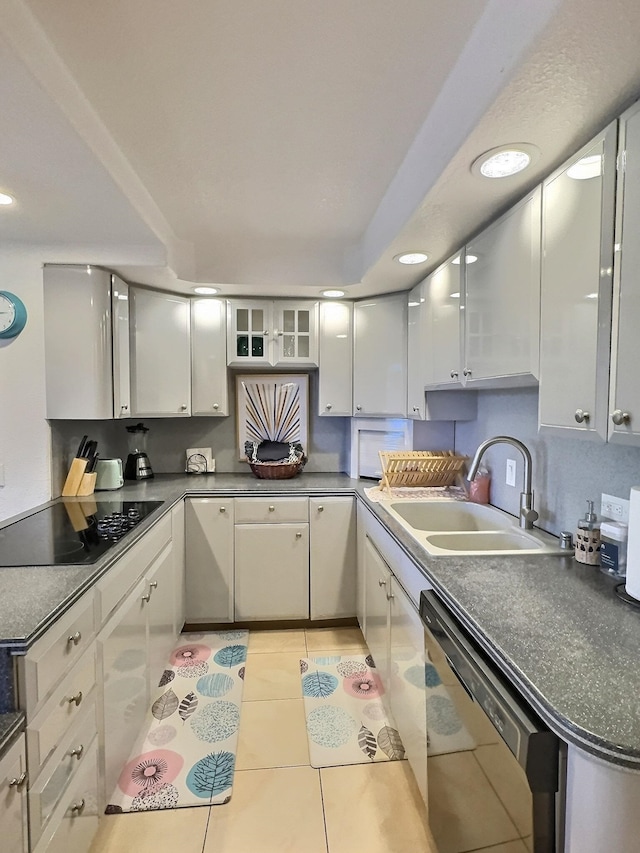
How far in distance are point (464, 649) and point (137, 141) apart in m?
1.93

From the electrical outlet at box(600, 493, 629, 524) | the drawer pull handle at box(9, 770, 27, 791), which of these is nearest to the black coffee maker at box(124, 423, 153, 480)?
the drawer pull handle at box(9, 770, 27, 791)

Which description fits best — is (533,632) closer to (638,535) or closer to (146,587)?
(638,535)

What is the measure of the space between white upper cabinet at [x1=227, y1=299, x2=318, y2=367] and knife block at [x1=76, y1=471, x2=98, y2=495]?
1090mm

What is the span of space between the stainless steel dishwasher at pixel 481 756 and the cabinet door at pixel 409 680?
3.6 inches

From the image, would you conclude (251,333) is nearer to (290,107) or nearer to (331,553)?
(331,553)

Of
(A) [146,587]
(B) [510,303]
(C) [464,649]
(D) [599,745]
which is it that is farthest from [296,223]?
(D) [599,745]

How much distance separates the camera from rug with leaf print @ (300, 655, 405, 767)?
179 cm

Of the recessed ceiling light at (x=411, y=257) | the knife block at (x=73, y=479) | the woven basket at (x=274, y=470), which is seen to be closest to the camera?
the recessed ceiling light at (x=411, y=257)

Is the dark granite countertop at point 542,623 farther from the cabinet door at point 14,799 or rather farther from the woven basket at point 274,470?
the woven basket at point 274,470

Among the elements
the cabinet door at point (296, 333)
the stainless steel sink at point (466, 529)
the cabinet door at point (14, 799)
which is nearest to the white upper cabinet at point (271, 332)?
the cabinet door at point (296, 333)

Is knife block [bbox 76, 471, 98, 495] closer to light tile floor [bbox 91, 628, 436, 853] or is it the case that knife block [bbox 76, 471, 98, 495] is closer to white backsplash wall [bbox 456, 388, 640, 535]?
light tile floor [bbox 91, 628, 436, 853]

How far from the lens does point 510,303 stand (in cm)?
150

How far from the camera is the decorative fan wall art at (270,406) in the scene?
3258 mm

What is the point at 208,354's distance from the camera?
2.93 m
